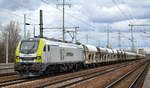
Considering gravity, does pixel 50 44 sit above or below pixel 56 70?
above

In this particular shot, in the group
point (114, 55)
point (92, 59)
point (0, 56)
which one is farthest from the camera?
point (114, 55)

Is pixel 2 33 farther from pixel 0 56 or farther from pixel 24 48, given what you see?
pixel 24 48

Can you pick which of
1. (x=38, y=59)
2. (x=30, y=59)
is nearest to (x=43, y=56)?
(x=38, y=59)

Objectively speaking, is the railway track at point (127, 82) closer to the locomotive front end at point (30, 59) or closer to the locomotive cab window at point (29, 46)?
the locomotive front end at point (30, 59)

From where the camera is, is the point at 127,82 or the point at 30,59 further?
the point at 30,59

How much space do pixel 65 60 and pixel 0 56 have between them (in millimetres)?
28698

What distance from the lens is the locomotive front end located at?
20.4m

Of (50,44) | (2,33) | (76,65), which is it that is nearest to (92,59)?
(76,65)

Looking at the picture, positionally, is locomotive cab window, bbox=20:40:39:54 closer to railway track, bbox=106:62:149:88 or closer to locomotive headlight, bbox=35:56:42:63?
locomotive headlight, bbox=35:56:42:63

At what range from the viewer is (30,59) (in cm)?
2069

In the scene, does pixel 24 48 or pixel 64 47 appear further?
pixel 64 47

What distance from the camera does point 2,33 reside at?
72.0m

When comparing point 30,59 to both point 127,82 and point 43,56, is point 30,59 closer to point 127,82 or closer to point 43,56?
point 43,56

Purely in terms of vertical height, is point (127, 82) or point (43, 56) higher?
point (43, 56)
